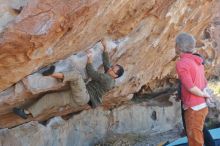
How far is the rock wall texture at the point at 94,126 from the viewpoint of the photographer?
22.7 ft

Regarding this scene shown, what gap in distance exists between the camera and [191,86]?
18.3ft

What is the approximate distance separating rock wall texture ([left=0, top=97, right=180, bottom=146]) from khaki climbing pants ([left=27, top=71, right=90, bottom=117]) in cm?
75

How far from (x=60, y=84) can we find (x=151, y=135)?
3.49 meters

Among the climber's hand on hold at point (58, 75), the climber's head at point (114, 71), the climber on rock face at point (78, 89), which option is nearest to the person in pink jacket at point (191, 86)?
the climber's head at point (114, 71)

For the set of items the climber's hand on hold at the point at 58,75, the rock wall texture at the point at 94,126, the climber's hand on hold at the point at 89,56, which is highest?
the climber's hand on hold at the point at 89,56

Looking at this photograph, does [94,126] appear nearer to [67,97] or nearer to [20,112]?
[67,97]

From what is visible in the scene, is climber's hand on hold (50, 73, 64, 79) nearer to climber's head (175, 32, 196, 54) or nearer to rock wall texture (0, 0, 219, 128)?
rock wall texture (0, 0, 219, 128)

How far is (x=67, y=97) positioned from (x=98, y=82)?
52 cm

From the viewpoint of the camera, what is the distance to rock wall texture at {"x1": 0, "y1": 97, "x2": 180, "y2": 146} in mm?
6910

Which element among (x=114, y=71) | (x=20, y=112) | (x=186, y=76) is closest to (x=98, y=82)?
(x=114, y=71)

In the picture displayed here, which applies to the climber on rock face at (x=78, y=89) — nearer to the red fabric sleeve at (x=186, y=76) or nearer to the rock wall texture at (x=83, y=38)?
the rock wall texture at (x=83, y=38)

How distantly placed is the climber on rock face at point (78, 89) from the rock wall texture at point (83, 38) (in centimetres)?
10

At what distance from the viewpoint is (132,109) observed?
29.5 feet

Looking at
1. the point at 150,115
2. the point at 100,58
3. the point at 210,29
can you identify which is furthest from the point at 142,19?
the point at 210,29
